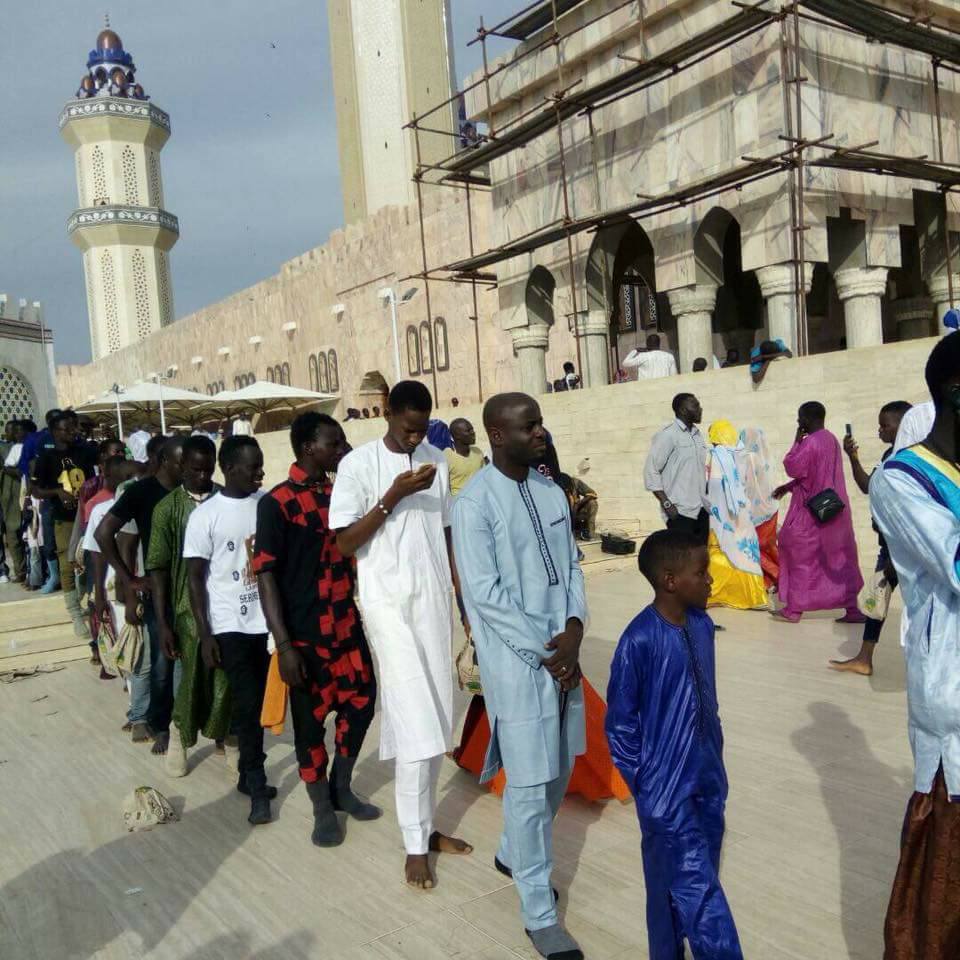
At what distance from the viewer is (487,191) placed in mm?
19984

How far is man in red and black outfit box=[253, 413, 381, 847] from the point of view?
3.24 m

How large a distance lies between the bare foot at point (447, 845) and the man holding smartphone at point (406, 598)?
0.10m

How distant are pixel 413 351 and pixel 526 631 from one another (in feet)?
68.6

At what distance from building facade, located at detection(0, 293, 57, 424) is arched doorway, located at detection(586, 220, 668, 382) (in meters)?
12.4

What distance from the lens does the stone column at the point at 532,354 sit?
51.7 feet

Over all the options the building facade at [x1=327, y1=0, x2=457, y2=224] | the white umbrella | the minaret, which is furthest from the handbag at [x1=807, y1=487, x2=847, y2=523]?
the minaret

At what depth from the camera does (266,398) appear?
21.3 m

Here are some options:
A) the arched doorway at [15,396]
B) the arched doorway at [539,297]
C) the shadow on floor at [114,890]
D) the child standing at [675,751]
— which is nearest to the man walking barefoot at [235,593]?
the shadow on floor at [114,890]

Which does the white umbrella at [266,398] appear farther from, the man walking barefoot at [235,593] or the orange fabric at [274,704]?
the orange fabric at [274,704]

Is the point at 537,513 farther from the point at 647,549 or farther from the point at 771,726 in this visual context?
the point at 771,726

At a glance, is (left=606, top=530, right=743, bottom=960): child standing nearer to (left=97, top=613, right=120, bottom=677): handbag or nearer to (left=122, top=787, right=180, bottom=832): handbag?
(left=122, top=787, right=180, bottom=832): handbag

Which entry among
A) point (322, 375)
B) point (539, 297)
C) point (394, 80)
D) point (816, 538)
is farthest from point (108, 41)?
point (816, 538)

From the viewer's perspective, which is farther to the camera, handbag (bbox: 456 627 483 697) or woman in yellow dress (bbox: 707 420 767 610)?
woman in yellow dress (bbox: 707 420 767 610)

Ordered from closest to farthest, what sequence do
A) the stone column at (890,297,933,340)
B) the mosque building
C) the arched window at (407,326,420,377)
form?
the mosque building → the stone column at (890,297,933,340) → the arched window at (407,326,420,377)
